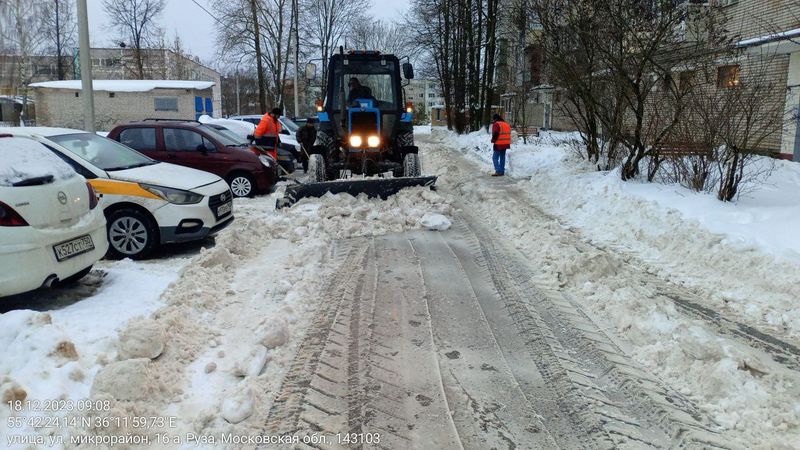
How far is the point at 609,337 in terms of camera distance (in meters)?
4.76

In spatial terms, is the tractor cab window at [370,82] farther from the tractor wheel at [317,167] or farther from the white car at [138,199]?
the white car at [138,199]

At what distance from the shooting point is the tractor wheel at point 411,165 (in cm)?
1209

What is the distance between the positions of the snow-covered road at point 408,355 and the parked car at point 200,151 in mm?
5290

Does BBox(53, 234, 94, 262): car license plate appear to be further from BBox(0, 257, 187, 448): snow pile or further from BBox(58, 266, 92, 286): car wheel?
BBox(0, 257, 187, 448): snow pile

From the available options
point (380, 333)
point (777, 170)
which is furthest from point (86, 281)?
point (777, 170)

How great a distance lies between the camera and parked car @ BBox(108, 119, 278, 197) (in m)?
11.3

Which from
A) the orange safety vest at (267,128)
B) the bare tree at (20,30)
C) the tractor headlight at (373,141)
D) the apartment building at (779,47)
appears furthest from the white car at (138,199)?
the bare tree at (20,30)

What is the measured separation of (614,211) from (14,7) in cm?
4063

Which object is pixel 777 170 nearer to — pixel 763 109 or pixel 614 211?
pixel 763 109

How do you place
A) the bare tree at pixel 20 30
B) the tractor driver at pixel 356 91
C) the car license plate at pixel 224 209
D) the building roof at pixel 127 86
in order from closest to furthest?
the car license plate at pixel 224 209
the tractor driver at pixel 356 91
the building roof at pixel 127 86
the bare tree at pixel 20 30

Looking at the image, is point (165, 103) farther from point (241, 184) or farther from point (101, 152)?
point (101, 152)

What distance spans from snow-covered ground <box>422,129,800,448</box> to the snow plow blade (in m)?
1.39

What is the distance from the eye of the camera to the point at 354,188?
1031cm

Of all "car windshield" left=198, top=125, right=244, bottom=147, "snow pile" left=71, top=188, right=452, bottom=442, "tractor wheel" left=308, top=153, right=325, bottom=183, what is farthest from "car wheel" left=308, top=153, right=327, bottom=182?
"snow pile" left=71, top=188, right=452, bottom=442
